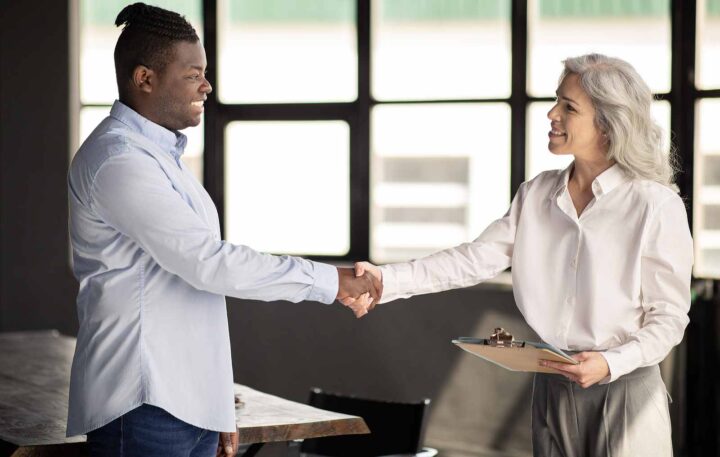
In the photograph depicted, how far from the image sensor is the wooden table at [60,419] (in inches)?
99.3

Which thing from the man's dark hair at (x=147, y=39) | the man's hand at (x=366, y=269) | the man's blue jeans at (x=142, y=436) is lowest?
the man's blue jeans at (x=142, y=436)

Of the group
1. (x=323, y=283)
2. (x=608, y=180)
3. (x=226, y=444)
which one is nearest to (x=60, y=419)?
(x=226, y=444)

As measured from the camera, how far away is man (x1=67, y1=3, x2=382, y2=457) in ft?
6.85

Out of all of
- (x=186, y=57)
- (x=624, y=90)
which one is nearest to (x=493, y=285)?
(x=624, y=90)

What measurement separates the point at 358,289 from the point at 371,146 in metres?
2.72

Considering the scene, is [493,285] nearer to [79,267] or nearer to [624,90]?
[624,90]

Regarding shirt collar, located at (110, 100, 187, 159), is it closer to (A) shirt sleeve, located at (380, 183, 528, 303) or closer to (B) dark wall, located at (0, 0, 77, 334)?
(A) shirt sleeve, located at (380, 183, 528, 303)

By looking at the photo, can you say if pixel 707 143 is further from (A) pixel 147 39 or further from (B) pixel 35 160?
(B) pixel 35 160

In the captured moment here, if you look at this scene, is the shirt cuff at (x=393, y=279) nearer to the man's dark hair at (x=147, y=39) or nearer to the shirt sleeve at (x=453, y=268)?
the shirt sleeve at (x=453, y=268)

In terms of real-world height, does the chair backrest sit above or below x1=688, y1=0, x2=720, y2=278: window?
below

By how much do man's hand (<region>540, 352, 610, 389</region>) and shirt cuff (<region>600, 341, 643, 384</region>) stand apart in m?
0.01

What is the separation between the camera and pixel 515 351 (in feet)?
7.29

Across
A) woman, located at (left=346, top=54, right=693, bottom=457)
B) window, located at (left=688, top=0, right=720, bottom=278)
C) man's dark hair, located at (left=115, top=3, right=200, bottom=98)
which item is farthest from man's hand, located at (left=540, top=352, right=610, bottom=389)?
window, located at (left=688, top=0, right=720, bottom=278)

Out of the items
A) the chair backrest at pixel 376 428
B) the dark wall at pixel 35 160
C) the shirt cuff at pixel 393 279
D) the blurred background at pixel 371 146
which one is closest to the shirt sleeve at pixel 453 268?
the shirt cuff at pixel 393 279
